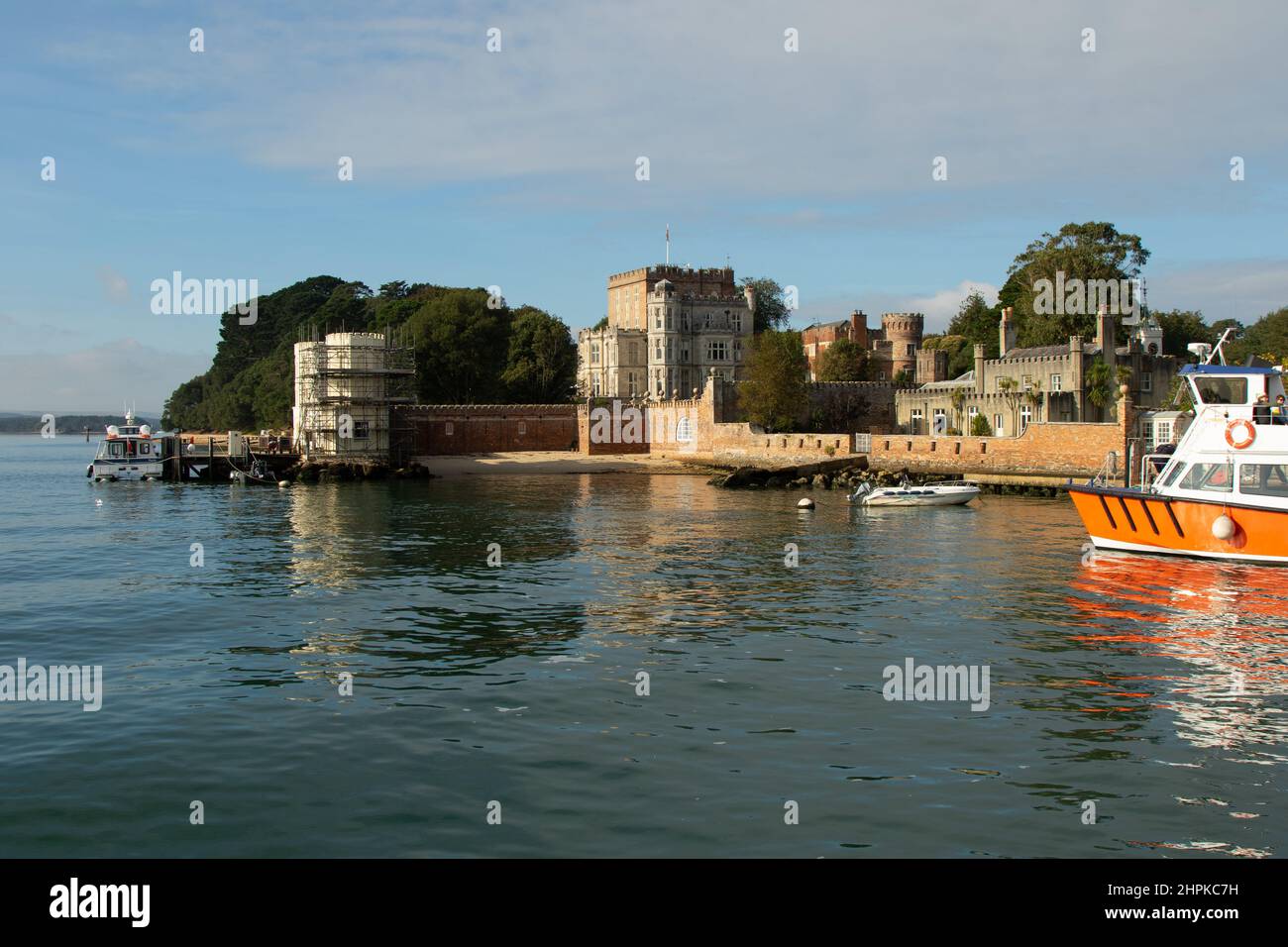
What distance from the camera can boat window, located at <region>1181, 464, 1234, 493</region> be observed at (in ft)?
104

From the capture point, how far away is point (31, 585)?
2938 centimetres

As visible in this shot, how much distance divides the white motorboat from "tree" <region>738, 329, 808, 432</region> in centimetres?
4208

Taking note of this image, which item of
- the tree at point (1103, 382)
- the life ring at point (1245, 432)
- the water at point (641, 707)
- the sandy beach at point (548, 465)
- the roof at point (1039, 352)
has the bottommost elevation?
the water at point (641, 707)

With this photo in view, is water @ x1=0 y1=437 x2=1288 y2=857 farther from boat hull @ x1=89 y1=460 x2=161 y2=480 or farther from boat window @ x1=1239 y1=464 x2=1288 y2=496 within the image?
boat hull @ x1=89 y1=460 x2=161 y2=480

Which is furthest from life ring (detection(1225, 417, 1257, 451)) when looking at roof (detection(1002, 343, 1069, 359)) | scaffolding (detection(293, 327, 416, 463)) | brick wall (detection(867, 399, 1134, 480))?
scaffolding (detection(293, 327, 416, 463))

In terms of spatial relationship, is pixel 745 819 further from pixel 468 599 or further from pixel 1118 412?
pixel 1118 412

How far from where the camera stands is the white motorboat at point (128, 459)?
240ft

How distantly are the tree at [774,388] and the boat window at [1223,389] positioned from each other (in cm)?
5031

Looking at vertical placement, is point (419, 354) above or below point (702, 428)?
above

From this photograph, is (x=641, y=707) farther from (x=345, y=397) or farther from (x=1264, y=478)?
(x=345, y=397)

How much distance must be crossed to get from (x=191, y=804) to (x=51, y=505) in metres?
51.2

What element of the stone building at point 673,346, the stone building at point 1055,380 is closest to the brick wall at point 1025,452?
the stone building at point 1055,380

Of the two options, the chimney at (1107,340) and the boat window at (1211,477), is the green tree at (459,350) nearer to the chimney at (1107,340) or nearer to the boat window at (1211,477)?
the chimney at (1107,340)
